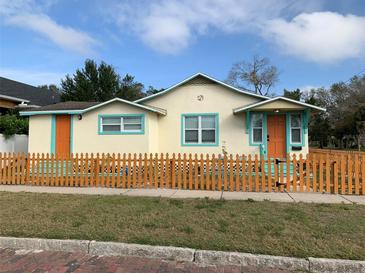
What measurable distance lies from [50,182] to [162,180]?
382cm

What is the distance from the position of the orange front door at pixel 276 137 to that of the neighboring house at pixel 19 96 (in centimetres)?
1560

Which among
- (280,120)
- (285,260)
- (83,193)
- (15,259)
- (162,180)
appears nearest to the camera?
(285,260)

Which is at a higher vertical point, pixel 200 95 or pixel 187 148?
pixel 200 95

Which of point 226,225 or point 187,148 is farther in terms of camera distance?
point 187,148

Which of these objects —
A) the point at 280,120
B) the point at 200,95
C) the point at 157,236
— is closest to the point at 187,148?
the point at 200,95

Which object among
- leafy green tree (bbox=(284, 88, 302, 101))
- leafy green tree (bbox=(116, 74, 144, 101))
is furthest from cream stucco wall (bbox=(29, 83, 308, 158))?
leafy green tree (bbox=(284, 88, 302, 101))

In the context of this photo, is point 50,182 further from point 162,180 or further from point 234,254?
point 234,254

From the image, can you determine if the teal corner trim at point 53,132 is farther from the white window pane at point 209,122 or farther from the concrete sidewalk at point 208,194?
the white window pane at point 209,122

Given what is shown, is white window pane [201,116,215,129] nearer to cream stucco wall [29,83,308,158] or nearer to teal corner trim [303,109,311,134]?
cream stucco wall [29,83,308,158]

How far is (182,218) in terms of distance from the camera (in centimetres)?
544

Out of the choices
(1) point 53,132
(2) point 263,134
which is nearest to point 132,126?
(1) point 53,132

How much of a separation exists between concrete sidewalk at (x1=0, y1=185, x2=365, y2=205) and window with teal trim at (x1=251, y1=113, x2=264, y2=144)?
5.62m

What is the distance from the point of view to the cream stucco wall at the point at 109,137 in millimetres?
12625

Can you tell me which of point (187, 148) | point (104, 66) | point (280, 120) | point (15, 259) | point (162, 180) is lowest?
point (15, 259)
